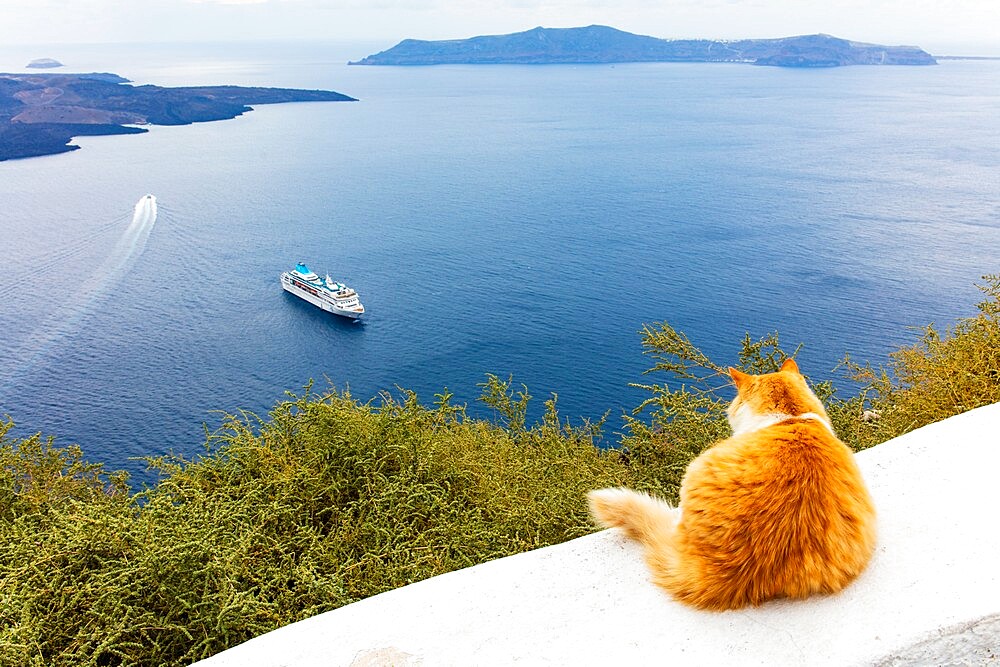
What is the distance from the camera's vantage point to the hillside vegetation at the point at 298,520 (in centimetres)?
488

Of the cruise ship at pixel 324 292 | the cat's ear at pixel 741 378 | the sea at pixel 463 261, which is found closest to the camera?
the cat's ear at pixel 741 378

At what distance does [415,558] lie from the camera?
5578 mm

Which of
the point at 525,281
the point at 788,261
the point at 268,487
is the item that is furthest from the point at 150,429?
the point at 788,261

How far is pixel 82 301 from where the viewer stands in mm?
45031

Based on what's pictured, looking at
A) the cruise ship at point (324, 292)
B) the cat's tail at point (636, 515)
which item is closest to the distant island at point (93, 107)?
the cruise ship at point (324, 292)

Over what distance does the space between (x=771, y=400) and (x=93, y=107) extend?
14274 cm

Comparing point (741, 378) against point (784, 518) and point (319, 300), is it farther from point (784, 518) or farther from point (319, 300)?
point (319, 300)

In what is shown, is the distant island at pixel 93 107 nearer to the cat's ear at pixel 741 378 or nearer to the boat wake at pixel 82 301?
the boat wake at pixel 82 301

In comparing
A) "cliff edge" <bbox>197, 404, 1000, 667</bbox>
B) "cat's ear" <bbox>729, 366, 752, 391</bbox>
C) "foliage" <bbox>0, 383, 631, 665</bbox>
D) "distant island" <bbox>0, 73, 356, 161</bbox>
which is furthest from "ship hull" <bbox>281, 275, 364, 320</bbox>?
"distant island" <bbox>0, 73, 356, 161</bbox>

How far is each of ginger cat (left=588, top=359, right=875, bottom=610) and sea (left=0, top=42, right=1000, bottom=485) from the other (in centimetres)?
1594

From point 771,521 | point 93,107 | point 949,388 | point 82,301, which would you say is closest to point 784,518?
point 771,521

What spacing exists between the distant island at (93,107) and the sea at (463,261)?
20.9 feet

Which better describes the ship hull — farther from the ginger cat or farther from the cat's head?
the ginger cat

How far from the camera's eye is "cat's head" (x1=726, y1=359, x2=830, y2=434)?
4133 mm
